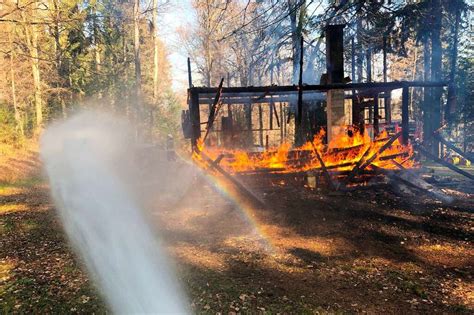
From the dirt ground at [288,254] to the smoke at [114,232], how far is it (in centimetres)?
27

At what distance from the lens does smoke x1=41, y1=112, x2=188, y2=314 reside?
5.07 metres

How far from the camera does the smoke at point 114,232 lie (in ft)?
16.6

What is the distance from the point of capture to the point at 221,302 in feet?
15.9

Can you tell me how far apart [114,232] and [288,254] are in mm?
4065

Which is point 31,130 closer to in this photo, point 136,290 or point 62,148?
point 62,148

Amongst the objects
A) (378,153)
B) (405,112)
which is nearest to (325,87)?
(378,153)

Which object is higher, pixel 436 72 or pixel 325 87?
pixel 436 72

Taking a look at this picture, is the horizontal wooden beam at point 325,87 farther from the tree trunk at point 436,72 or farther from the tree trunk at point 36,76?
the tree trunk at point 36,76

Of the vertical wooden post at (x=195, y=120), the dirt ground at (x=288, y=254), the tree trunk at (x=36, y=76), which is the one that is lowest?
the dirt ground at (x=288, y=254)

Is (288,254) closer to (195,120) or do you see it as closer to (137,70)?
(195,120)

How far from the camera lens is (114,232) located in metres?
7.89

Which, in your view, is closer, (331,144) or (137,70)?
(331,144)

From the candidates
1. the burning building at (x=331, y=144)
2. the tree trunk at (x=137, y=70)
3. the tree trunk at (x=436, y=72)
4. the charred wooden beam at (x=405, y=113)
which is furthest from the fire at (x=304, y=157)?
the tree trunk at (x=137, y=70)

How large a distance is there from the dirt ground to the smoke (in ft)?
0.90
